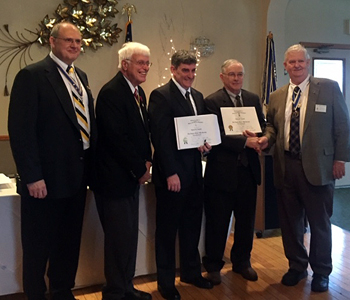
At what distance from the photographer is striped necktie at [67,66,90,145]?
2156 millimetres

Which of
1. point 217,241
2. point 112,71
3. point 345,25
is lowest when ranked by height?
point 217,241

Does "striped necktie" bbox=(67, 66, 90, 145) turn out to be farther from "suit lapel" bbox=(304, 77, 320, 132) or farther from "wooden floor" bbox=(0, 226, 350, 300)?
"suit lapel" bbox=(304, 77, 320, 132)

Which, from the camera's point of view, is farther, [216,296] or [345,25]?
[345,25]

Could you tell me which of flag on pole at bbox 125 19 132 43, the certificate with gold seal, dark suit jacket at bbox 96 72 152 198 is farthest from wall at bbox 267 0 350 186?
dark suit jacket at bbox 96 72 152 198

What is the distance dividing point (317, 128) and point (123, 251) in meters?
1.38

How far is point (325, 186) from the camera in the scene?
2.52 meters

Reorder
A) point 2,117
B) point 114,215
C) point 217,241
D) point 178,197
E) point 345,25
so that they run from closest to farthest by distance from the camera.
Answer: point 114,215 < point 178,197 < point 217,241 < point 2,117 < point 345,25

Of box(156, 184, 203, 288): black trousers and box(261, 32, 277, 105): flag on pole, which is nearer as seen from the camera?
box(156, 184, 203, 288): black trousers

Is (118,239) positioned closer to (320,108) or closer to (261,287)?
(261,287)

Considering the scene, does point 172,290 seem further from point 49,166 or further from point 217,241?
point 49,166

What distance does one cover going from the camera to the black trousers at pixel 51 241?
2121mm

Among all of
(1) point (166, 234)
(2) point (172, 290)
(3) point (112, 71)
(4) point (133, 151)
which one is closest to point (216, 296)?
(2) point (172, 290)

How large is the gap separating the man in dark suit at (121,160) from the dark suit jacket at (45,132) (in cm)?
17

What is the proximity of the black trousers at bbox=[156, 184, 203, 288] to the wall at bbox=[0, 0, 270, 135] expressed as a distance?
90.6 inches
